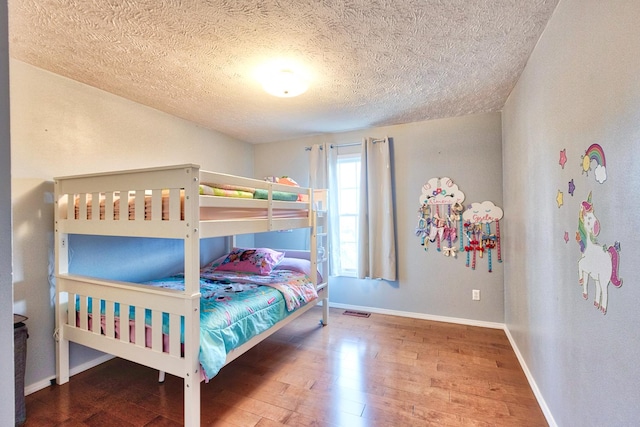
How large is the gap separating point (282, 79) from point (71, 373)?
2.65 m

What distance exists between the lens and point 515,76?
2227 millimetres

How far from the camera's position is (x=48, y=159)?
81.9 inches

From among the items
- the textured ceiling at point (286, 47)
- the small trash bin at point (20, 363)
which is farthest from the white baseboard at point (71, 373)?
the textured ceiling at point (286, 47)

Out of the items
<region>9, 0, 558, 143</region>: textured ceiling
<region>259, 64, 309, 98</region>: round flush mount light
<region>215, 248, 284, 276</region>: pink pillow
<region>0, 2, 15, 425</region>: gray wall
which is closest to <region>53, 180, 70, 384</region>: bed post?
<region>9, 0, 558, 143</region>: textured ceiling

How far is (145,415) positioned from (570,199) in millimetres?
2589

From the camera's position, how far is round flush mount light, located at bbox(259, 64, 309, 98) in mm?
2068

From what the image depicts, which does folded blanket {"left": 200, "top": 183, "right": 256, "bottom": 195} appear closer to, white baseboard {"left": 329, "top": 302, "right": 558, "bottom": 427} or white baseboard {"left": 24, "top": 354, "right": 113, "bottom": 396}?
white baseboard {"left": 24, "top": 354, "right": 113, "bottom": 396}

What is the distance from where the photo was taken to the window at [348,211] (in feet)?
12.2

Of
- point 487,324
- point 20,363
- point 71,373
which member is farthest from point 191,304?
point 487,324

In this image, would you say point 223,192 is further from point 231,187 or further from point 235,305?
point 235,305

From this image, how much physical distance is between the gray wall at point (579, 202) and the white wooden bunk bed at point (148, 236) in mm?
1773

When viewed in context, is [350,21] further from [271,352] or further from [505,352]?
[505,352]

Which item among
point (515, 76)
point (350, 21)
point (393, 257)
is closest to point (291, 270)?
point (393, 257)

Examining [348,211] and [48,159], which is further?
[348,211]
